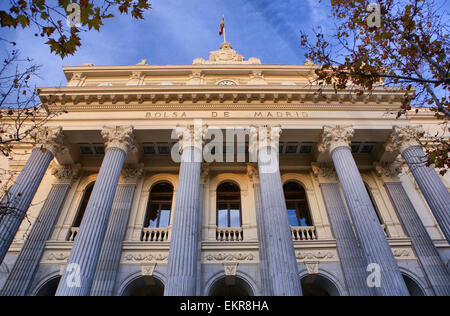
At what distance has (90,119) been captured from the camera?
13.7 metres

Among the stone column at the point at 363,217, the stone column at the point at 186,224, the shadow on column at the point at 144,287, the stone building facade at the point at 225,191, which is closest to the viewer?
the stone column at the point at 186,224

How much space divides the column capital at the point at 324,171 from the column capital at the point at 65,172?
503 inches

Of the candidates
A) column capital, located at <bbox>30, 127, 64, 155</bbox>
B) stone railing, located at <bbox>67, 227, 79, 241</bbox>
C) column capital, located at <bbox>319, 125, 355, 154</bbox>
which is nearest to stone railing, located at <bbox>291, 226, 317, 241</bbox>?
column capital, located at <bbox>319, 125, 355, 154</bbox>

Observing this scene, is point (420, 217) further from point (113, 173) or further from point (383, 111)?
point (113, 173)

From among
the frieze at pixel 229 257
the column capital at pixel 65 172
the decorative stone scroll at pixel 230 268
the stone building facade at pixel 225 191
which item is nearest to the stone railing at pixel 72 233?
the stone building facade at pixel 225 191

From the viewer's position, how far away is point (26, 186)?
36.9 feet

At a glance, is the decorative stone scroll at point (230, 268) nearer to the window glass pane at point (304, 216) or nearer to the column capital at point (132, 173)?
the window glass pane at point (304, 216)

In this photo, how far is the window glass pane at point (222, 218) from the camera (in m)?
14.0

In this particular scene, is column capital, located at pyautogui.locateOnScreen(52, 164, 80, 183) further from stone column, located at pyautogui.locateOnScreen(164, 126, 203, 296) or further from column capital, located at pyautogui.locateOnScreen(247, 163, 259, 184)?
A: column capital, located at pyautogui.locateOnScreen(247, 163, 259, 184)

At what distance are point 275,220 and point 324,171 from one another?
234 inches

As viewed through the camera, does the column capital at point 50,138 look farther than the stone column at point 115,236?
Yes

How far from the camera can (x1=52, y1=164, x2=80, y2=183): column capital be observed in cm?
1490

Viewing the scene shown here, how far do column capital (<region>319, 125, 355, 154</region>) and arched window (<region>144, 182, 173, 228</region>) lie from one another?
329 inches

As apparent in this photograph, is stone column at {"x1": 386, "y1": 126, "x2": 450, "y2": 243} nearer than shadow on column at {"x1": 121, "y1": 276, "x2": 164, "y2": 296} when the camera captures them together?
Yes
